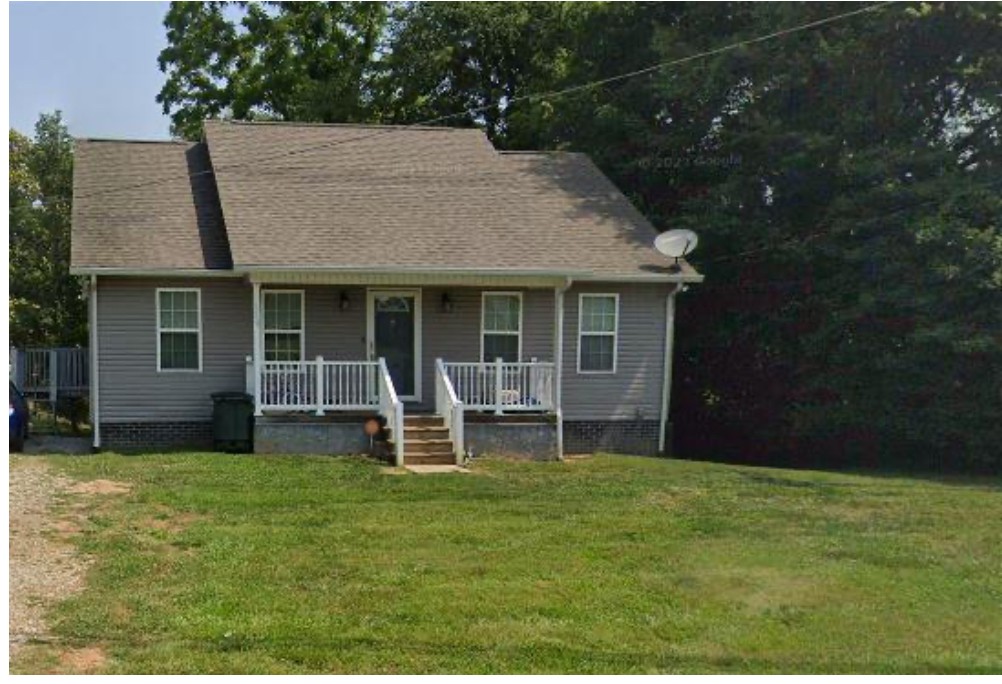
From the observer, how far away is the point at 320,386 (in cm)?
1495

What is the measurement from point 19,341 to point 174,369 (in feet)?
42.5

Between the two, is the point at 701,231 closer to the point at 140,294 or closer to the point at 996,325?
the point at 996,325

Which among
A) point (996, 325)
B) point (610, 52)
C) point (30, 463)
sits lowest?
point (30, 463)

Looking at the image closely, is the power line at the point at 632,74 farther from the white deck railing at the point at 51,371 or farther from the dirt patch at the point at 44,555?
the dirt patch at the point at 44,555

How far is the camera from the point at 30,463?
1325 centimetres

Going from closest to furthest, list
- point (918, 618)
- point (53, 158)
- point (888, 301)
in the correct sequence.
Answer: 1. point (918, 618)
2. point (888, 301)
3. point (53, 158)

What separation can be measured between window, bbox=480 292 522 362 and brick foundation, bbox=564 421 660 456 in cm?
157

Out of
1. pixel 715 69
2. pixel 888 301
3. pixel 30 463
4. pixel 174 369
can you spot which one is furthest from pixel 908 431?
pixel 30 463

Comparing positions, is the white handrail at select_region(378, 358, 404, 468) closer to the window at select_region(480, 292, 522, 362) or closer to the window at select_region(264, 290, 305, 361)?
the window at select_region(264, 290, 305, 361)

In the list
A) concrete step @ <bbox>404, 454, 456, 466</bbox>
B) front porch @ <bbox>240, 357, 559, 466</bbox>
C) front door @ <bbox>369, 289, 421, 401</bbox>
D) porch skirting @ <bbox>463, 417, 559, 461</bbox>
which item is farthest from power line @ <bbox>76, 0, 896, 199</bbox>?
concrete step @ <bbox>404, 454, 456, 466</bbox>

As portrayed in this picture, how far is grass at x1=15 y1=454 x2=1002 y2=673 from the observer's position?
6270 millimetres

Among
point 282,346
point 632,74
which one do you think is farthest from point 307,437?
point 632,74

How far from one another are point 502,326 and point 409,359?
1.64 metres

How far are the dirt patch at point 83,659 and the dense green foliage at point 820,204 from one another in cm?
1353
